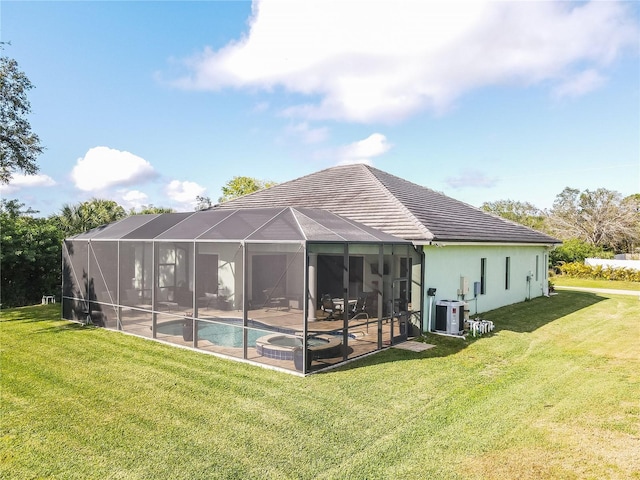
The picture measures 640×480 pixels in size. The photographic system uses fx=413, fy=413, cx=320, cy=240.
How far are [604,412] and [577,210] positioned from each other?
47779 millimetres

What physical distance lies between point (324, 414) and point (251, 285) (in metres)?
9.68

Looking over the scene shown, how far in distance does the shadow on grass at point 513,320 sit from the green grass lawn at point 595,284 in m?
5.37

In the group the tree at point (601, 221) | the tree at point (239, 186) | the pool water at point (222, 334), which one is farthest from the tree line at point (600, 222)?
the pool water at point (222, 334)

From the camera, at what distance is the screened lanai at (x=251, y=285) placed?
8.71 m

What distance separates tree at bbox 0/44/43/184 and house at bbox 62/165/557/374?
482 centimetres

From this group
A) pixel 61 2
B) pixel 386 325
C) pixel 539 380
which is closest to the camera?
pixel 539 380

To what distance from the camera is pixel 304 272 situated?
7672mm

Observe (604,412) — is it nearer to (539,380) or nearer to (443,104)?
(539,380)

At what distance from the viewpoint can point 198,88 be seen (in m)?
17.5

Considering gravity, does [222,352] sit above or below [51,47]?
below

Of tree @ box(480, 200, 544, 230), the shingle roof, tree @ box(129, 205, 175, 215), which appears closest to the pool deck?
the shingle roof

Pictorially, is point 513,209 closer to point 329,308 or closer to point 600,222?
point 600,222

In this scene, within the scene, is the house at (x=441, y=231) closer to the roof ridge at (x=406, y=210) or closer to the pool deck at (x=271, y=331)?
the roof ridge at (x=406, y=210)

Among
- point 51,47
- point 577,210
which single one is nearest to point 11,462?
point 51,47
